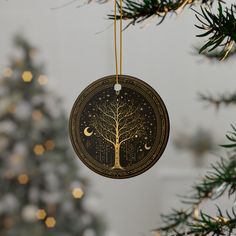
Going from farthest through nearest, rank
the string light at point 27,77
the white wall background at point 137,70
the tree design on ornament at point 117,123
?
the string light at point 27,77 < the white wall background at point 137,70 < the tree design on ornament at point 117,123

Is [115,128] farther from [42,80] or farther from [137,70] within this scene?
[42,80]

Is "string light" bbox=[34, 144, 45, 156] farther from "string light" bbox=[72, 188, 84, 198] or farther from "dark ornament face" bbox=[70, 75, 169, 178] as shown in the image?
"dark ornament face" bbox=[70, 75, 169, 178]

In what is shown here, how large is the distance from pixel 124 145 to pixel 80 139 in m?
0.06

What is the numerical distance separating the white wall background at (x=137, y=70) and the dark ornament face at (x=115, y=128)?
3.24 feet

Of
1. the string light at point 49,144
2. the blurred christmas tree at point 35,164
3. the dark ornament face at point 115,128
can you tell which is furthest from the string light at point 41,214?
the dark ornament face at point 115,128

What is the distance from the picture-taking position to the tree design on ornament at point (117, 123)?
0.61 m

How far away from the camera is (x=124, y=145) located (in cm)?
63

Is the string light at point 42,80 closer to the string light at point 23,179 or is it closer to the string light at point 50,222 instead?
the string light at point 23,179

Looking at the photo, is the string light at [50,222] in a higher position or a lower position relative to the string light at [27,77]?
lower

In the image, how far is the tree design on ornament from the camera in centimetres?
61

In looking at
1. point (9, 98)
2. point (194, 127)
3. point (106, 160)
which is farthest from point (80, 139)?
point (9, 98)

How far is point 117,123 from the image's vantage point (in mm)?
602

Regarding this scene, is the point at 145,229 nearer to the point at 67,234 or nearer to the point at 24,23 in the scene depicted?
the point at 67,234

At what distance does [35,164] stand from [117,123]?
3.87 ft
